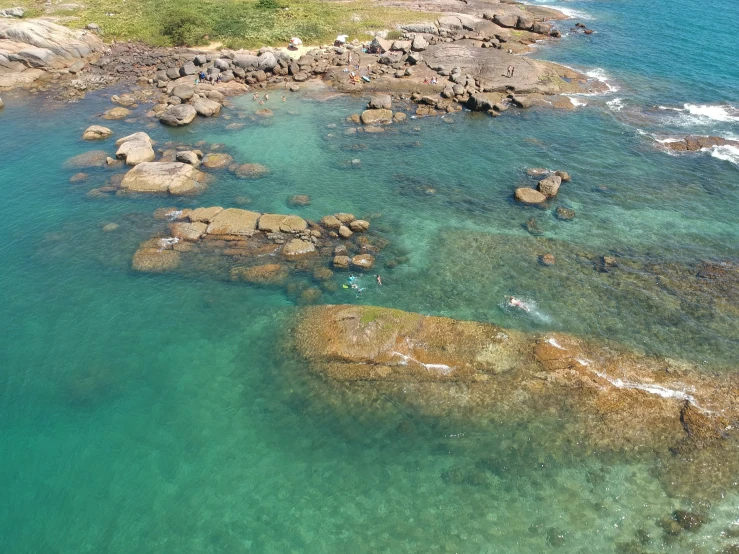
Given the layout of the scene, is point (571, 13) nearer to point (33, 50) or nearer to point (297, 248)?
point (297, 248)

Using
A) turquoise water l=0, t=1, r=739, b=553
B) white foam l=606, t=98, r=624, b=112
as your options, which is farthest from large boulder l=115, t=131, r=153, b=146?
white foam l=606, t=98, r=624, b=112

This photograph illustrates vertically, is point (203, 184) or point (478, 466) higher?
point (203, 184)

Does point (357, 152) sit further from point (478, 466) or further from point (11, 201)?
point (478, 466)

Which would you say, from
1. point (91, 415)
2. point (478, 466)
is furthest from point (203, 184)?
point (478, 466)

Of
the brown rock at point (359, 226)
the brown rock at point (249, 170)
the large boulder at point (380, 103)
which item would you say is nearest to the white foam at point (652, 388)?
the brown rock at point (359, 226)

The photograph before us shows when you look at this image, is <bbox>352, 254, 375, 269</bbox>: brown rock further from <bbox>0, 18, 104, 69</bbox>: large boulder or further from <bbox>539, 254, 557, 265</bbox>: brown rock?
<bbox>0, 18, 104, 69</bbox>: large boulder
